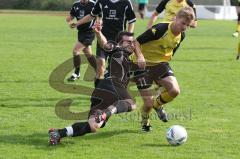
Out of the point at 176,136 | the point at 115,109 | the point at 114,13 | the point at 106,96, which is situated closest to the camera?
the point at 176,136

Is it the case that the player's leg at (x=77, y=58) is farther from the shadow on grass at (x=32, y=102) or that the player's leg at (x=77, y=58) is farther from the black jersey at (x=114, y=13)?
the black jersey at (x=114, y=13)

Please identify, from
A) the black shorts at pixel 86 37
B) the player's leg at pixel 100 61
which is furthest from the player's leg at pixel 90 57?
the player's leg at pixel 100 61

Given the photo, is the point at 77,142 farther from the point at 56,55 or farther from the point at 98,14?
the point at 56,55

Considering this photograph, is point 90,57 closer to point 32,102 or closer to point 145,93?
point 32,102

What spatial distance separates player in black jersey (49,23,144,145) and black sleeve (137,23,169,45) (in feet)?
0.50

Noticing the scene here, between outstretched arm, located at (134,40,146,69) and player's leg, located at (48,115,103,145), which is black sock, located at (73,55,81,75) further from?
player's leg, located at (48,115,103,145)

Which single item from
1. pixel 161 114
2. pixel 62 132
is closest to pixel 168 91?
pixel 161 114

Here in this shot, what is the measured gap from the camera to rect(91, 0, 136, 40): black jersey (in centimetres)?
937

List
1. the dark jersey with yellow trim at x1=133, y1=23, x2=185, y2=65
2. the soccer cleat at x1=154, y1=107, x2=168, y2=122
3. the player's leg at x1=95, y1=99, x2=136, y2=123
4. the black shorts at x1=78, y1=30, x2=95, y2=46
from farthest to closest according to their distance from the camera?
the black shorts at x1=78, y1=30, x2=95, y2=46 → the soccer cleat at x1=154, y1=107, x2=168, y2=122 → the dark jersey with yellow trim at x1=133, y1=23, x2=185, y2=65 → the player's leg at x1=95, y1=99, x2=136, y2=123

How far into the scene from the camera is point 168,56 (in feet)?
25.9

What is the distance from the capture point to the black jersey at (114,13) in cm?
937

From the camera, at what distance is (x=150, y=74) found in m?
7.93

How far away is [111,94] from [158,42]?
0.98 meters

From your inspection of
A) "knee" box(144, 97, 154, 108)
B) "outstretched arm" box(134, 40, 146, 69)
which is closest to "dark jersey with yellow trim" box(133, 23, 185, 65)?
"outstretched arm" box(134, 40, 146, 69)
